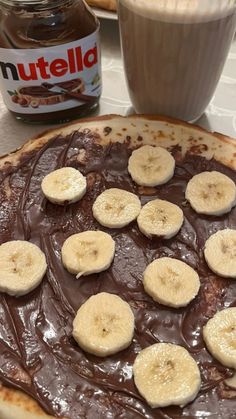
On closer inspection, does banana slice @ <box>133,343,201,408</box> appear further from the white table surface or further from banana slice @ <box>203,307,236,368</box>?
the white table surface

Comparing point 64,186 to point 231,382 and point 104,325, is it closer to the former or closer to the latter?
point 104,325

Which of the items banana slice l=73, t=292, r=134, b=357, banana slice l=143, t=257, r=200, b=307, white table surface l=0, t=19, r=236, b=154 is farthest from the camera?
white table surface l=0, t=19, r=236, b=154

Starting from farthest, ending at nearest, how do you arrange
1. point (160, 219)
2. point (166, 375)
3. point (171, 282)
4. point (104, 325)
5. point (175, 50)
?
point (175, 50) < point (160, 219) < point (171, 282) < point (104, 325) < point (166, 375)

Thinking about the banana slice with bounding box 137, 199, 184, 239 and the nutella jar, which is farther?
the nutella jar

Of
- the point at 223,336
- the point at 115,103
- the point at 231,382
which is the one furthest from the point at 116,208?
the point at 115,103

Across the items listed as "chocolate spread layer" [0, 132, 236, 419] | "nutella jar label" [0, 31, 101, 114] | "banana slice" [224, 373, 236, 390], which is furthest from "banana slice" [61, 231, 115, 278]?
"nutella jar label" [0, 31, 101, 114]

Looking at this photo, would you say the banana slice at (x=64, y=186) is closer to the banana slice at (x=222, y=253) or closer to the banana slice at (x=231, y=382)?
the banana slice at (x=222, y=253)

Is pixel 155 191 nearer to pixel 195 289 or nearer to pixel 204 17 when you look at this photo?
pixel 195 289

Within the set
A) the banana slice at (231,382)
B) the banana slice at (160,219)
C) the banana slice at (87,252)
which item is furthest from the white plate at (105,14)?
the banana slice at (231,382)
